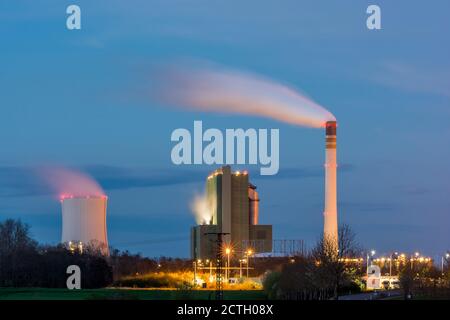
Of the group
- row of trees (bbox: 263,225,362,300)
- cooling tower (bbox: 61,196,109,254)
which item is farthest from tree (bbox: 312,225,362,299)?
cooling tower (bbox: 61,196,109,254)

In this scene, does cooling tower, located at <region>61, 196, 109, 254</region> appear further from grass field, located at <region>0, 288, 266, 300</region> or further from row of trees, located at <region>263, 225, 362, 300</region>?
row of trees, located at <region>263, 225, 362, 300</region>

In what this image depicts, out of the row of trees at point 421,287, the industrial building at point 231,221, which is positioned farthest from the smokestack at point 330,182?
the row of trees at point 421,287

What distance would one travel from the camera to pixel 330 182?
3359 inches

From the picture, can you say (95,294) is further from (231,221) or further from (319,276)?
(231,221)

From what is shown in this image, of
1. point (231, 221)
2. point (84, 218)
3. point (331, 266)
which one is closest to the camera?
point (331, 266)

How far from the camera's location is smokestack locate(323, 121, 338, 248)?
8500 cm

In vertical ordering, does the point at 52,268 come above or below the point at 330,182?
below

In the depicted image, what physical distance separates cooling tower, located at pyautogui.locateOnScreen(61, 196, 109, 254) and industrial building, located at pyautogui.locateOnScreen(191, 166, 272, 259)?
20770mm

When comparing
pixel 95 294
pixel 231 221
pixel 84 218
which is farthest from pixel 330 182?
pixel 95 294

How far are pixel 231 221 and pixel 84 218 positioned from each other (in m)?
24.1
